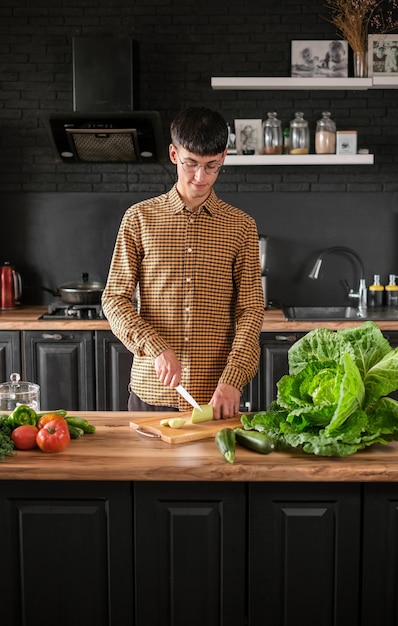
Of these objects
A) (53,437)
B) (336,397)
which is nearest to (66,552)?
(53,437)

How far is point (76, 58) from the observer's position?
5387mm

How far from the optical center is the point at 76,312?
17.5 feet

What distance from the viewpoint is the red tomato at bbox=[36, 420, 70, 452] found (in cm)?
254

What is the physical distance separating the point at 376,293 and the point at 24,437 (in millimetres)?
3630

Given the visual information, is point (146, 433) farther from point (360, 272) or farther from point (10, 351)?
point (360, 272)

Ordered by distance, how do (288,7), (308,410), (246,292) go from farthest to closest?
1. (288,7)
2. (246,292)
3. (308,410)

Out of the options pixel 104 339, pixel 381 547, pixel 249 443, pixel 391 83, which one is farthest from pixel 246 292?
pixel 391 83

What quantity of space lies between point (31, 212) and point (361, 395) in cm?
394

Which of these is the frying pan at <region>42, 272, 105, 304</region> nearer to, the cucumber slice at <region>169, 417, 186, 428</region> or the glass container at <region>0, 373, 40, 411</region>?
the glass container at <region>0, 373, 40, 411</region>

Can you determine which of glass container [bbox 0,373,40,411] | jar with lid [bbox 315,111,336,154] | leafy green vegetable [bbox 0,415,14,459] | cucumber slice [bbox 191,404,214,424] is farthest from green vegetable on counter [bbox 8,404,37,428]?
jar with lid [bbox 315,111,336,154]

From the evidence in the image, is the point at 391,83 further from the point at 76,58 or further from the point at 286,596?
the point at 286,596

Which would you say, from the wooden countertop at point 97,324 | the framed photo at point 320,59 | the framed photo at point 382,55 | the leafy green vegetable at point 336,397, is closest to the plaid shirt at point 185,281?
the leafy green vegetable at point 336,397

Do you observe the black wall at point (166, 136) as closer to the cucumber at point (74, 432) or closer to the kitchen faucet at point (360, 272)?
the kitchen faucet at point (360, 272)

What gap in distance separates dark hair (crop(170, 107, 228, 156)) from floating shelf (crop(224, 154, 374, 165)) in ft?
8.01
